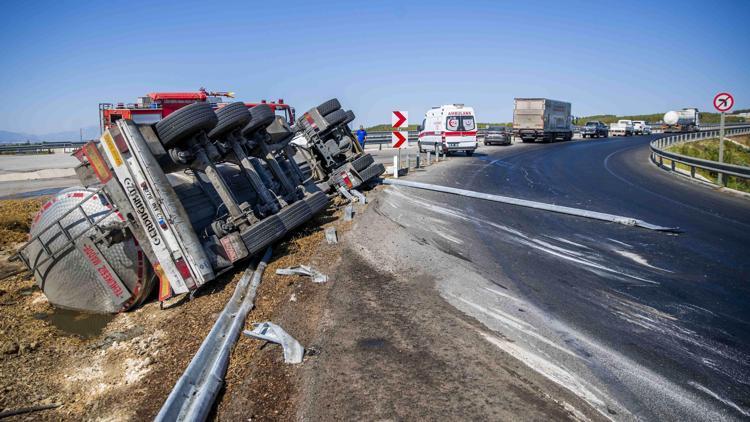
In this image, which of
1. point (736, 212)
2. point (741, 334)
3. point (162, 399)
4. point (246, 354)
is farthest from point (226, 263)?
point (736, 212)

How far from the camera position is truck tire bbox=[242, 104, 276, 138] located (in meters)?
8.70

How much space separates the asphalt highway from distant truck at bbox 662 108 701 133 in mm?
61875

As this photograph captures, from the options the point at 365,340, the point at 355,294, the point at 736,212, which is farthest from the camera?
the point at 736,212

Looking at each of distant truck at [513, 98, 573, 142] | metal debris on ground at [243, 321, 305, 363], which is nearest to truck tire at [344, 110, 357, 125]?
metal debris on ground at [243, 321, 305, 363]

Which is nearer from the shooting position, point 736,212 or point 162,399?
point 162,399

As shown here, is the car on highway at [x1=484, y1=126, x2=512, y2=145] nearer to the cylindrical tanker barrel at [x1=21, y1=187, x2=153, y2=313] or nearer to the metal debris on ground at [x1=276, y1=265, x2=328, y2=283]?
the metal debris on ground at [x1=276, y1=265, x2=328, y2=283]

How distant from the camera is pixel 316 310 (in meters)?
5.37

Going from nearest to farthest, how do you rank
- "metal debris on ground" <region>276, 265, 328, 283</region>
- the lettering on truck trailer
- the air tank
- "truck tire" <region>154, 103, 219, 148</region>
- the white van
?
the lettering on truck trailer
"metal debris on ground" <region>276, 265, 328, 283</region>
"truck tire" <region>154, 103, 219, 148</region>
the white van
the air tank

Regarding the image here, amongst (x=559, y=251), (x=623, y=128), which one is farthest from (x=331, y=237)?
(x=623, y=128)

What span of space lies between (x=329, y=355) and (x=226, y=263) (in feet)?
8.96

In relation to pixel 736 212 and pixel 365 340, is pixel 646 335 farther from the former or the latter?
pixel 736 212

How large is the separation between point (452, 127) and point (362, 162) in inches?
511

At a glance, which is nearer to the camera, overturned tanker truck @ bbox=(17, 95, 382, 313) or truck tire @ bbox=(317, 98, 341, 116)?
overturned tanker truck @ bbox=(17, 95, 382, 313)

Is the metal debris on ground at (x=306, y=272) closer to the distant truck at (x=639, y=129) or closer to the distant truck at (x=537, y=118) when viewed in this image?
the distant truck at (x=537, y=118)
